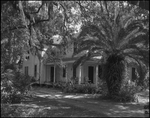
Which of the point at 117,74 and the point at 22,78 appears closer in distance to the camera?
the point at 22,78

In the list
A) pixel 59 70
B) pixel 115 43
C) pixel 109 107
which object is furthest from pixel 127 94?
pixel 59 70

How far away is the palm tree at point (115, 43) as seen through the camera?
1327cm

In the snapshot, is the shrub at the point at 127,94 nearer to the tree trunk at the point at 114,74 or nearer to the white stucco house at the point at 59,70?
the tree trunk at the point at 114,74

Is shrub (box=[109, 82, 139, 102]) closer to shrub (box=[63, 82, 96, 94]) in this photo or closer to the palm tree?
the palm tree

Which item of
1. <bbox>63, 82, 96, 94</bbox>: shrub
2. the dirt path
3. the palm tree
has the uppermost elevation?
the palm tree

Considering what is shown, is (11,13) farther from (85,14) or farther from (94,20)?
(94,20)

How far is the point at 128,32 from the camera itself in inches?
530

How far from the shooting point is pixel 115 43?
13984 millimetres

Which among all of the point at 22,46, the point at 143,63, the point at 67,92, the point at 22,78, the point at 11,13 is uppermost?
the point at 11,13

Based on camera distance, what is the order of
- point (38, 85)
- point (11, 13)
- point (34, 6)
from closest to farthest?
point (11, 13) < point (34, 6) < point (38, 85)

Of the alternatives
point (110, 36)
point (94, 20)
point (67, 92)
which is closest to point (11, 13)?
point (94, 20)

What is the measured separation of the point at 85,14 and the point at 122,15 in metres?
2.41

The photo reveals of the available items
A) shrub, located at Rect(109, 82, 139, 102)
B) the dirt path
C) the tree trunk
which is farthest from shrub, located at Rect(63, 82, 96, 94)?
the dirt path

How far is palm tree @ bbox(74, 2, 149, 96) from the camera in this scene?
43.5 ft
